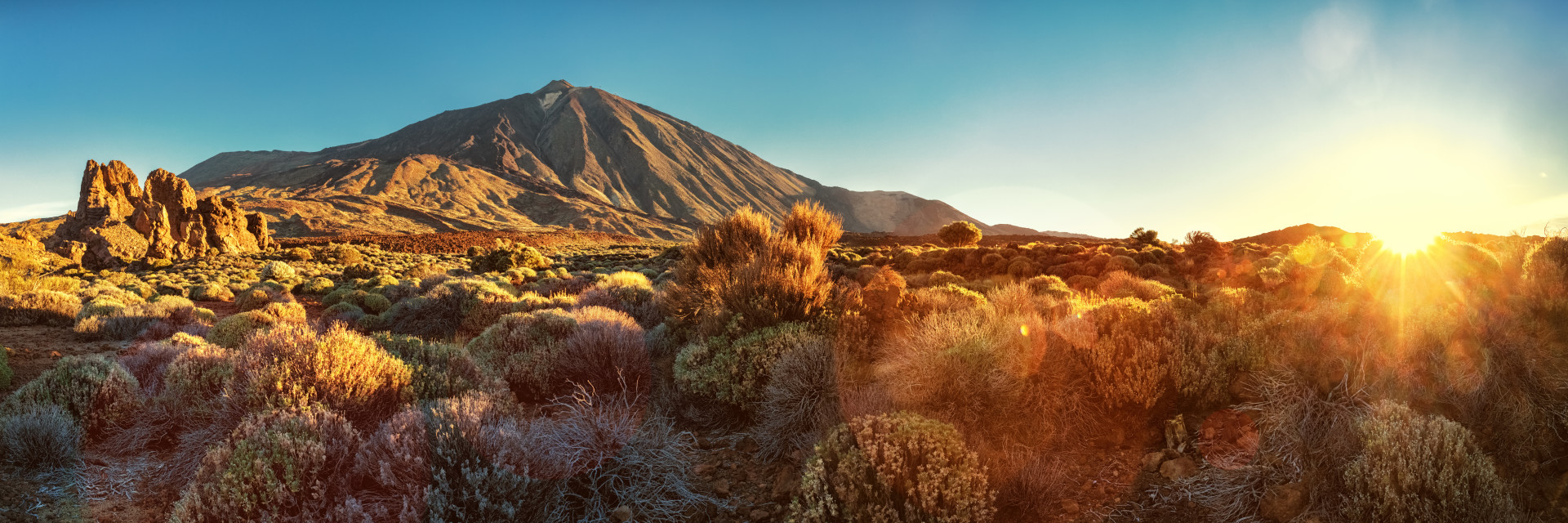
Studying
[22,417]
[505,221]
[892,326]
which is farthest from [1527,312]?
[505,221]

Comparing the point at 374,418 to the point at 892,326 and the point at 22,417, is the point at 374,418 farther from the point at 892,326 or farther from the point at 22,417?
the point at 892,326

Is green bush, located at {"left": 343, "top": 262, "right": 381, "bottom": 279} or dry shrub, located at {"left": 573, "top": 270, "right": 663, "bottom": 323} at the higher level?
dry shrub, located at {"left": 573, "top": 270, "right": 663, "bottom": 323}

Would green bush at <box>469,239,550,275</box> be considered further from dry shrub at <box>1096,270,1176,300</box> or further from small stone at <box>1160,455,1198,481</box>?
small stone at <box>1160,455,1198,481</box>

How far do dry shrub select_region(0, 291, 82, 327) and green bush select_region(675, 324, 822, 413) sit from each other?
11991 mm

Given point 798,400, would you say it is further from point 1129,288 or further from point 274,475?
point 1129,288

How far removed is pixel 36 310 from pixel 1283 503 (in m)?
17.1

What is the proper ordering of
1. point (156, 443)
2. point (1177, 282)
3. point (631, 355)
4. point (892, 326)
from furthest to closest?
point (1177, 282)
point (631, 355)
point (892, 326)
point (156, 443)

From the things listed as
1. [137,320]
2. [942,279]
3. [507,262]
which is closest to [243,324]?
[137,320]

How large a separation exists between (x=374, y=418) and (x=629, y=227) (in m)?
86.1

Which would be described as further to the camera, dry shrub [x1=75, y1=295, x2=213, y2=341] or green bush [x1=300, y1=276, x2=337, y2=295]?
green bush [x1=300, y1=276, x2=337, y2=295]

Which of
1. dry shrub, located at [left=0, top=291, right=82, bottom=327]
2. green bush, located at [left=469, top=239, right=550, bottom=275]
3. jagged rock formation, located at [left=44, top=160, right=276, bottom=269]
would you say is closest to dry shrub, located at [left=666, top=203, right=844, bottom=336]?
dry shrub, located at [left=0, top=291, right=82, bottom=327]

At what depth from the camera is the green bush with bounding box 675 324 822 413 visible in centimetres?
510

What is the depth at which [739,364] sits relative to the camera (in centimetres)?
535

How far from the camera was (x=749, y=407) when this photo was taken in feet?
16.5
